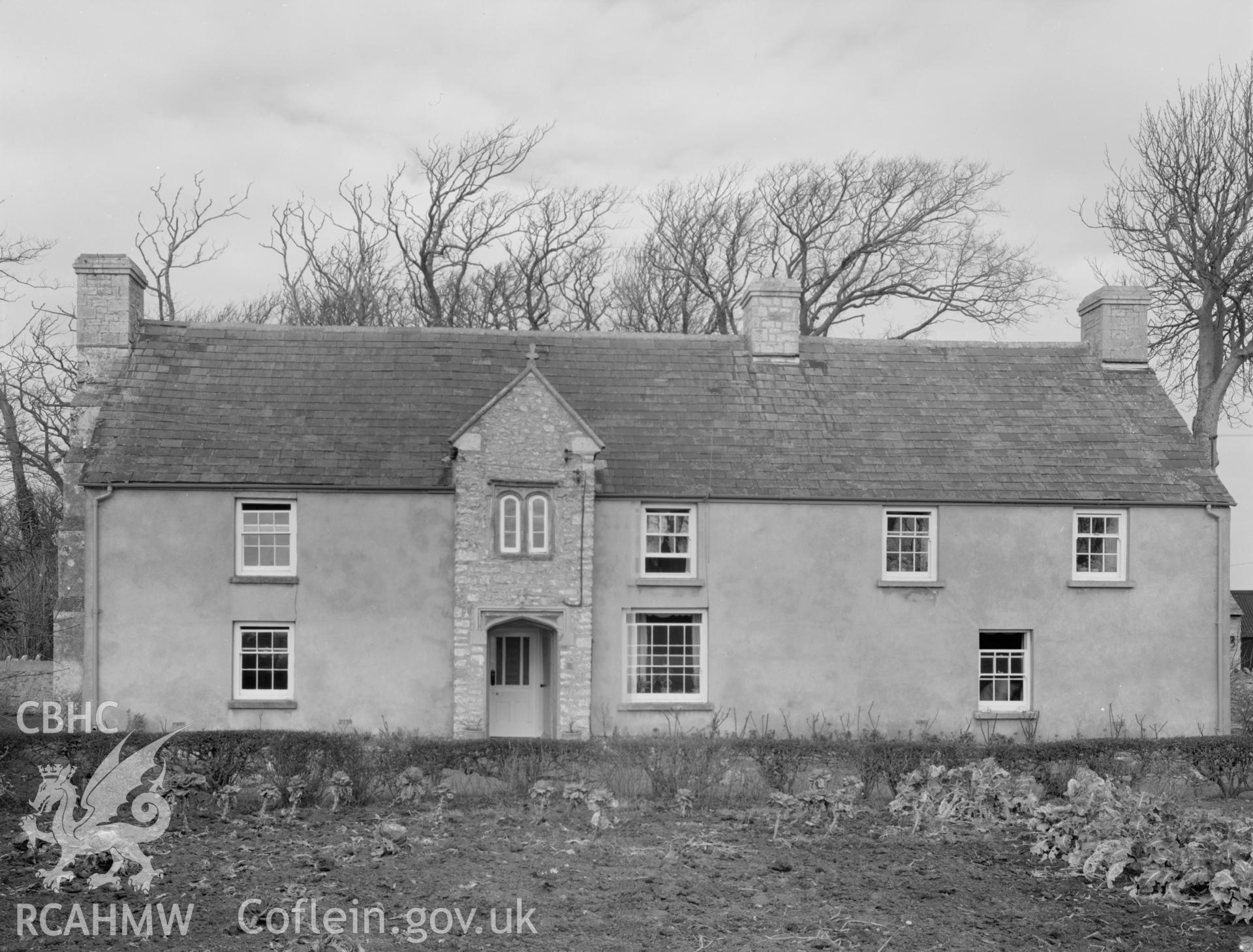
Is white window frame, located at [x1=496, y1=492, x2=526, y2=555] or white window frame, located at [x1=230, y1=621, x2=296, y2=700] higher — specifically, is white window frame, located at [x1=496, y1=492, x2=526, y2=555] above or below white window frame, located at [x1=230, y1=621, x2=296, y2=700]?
above

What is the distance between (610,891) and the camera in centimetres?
1084

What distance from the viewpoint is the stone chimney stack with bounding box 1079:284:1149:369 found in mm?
26203

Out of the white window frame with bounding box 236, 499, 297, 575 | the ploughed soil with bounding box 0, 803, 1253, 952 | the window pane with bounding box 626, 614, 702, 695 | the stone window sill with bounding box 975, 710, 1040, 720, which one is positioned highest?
the white window frame with bounding box 236, 499, 297, 575

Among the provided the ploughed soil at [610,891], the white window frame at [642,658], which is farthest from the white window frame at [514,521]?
the ploughed soil at [610,891]

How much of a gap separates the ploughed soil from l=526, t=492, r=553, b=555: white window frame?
8.53 m

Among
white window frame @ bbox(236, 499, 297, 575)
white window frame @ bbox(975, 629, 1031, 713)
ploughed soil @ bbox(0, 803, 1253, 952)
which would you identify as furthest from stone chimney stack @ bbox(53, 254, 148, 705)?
white window frame @ bbox(975, 629, 1031, 713)

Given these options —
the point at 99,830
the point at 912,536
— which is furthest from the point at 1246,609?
the point at 99,830

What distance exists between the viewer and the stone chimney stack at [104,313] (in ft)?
77.7

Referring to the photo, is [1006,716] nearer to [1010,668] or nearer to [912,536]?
[1010,668]

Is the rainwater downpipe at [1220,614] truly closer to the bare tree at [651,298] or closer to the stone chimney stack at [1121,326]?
the stone chimney stack at [1121,326]

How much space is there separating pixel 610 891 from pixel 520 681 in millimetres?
12261

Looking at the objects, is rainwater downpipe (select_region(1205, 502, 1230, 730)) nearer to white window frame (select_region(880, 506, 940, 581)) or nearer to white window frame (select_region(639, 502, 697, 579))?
white window frame (select_region(880, 506, 940, 581))

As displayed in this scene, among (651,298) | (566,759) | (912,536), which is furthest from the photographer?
(651,298)

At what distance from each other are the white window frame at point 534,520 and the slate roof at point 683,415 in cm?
147
